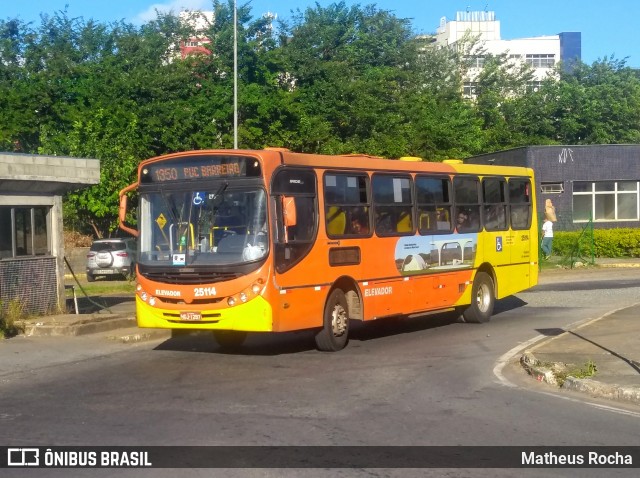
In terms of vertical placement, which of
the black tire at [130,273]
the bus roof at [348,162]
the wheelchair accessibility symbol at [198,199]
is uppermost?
the bus roof at [348,162]

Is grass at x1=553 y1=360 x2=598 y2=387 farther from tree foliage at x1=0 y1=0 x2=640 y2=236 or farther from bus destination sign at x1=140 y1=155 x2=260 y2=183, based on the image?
tree foliage at x1=0 y1=0 x2=640 y2=236

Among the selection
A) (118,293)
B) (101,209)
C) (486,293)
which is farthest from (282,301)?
(101,209)

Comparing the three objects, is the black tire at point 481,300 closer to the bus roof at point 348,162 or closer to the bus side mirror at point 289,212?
the bus roof at point 348,162

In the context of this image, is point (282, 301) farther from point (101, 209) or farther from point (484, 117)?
point (484, 117)

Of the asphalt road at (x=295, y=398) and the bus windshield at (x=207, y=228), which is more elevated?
the bus windshield at (x=207, y=228)

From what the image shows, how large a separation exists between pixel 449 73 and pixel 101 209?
93.7 feet

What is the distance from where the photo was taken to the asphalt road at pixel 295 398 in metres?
8.41

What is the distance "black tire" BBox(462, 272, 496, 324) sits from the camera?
715 inches

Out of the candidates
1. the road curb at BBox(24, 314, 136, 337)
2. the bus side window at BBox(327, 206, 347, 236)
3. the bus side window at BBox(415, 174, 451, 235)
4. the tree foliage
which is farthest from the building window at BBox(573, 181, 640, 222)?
the bus side window at BBox(327, 206, 347, 236)

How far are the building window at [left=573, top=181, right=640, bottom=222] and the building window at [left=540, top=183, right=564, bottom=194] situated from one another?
759 mm

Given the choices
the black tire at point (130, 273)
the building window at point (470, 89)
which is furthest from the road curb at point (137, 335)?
the building window at point (470, 89)

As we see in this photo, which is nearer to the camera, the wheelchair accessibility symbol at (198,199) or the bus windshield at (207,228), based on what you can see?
the bus windshield at (207,228)

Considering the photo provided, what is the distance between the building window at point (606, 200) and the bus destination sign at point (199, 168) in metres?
32.8

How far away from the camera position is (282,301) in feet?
42.9
